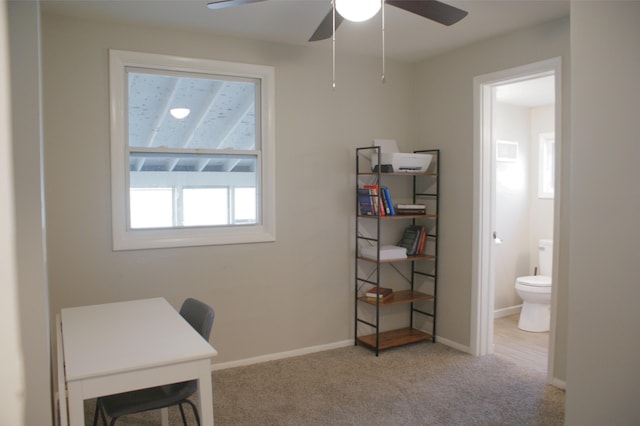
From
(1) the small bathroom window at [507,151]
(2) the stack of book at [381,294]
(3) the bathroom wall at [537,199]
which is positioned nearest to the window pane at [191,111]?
(2) the stack of book at [381,294]

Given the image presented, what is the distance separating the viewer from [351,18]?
206 centimetres

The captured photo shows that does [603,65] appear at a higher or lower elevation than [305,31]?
lower

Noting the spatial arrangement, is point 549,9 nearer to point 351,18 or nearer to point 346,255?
point 351,18

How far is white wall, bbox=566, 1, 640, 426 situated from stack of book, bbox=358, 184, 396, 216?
2005 millimetres

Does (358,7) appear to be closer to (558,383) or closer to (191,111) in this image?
(191,111)

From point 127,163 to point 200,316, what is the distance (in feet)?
4.57

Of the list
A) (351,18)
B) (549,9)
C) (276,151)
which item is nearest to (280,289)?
(276,151)

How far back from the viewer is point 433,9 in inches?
90.7

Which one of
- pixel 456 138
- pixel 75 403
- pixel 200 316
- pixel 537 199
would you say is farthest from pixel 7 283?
pixel 537 199

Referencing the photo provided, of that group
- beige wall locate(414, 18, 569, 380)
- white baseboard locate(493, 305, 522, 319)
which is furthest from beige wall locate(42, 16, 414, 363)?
white baseboard locate(493, 305, 522, 319)

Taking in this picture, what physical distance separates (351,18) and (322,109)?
77.6 inches

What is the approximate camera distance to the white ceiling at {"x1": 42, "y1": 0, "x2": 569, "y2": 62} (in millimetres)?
2998

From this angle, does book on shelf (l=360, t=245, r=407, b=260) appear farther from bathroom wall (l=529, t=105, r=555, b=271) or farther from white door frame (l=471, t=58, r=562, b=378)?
bathroom wall (l=529, t=105, r=555, b=271)

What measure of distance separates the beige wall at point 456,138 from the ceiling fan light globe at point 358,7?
199 cm
